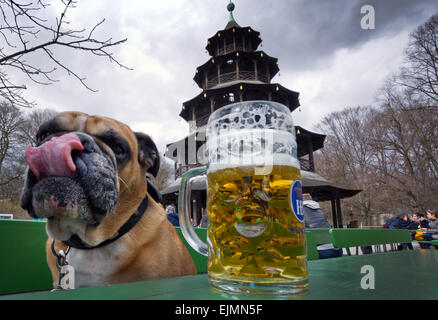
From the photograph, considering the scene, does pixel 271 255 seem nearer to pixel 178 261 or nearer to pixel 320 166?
pixel 178 261

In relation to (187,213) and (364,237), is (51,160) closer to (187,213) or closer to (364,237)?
(187,213)

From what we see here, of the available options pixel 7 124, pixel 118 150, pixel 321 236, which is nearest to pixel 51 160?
pixel 118 150

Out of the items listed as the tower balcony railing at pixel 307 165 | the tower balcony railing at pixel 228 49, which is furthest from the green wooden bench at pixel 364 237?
the tower balcony railing at pixel 228 49

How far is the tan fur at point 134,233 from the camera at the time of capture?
2.29 ft

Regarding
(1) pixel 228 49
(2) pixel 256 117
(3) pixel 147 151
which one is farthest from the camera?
(1) pixel 228 49

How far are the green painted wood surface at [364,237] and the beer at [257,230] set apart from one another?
1338 millimetres

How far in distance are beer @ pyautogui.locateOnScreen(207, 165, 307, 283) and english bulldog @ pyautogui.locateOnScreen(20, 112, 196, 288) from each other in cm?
31

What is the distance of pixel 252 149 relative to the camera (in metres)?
0.46

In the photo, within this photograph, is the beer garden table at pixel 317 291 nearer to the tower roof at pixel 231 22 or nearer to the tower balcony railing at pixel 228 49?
the tower balcony railing at pixel 228 49

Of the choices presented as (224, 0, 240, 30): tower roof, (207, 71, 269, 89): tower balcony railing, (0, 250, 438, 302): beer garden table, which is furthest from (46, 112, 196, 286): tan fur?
(224, 0, 240, 30): tower roof

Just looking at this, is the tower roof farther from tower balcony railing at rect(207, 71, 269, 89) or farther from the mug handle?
the mug handle

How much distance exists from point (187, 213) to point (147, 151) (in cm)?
42
